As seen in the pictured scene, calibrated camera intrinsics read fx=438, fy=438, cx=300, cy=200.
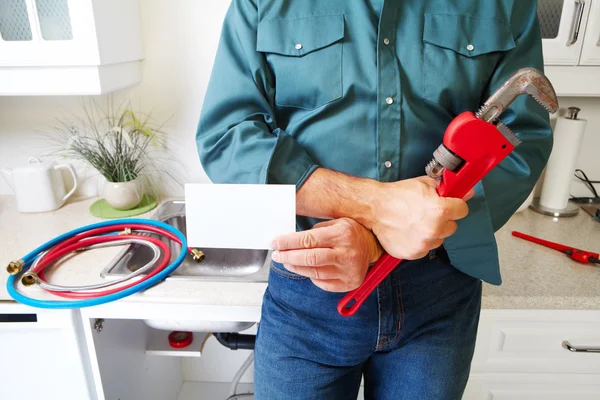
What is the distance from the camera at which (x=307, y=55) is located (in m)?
0.69

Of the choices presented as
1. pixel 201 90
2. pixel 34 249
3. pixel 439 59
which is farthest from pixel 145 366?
pixel 439 59

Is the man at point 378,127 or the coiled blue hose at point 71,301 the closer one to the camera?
the man at point 378,127

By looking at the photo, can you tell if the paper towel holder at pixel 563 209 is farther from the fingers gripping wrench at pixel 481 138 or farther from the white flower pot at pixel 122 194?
the white flower pot at pixel 122 194

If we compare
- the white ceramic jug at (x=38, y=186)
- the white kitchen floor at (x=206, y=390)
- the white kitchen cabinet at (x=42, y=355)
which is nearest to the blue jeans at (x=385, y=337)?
the white kitchen cabinet at (x=42, y=355)

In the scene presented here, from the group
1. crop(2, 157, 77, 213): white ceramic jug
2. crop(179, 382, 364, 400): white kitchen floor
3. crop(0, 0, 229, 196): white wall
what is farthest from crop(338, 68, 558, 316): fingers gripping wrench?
crop(179, 382, 364, 400): white kitchen floor

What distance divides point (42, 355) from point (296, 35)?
921mm

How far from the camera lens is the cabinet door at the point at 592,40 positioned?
113 centimetres

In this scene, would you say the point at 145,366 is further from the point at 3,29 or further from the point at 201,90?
the point at 3,29

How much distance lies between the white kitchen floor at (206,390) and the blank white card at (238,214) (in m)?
1.36

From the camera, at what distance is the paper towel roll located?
4.29 ft

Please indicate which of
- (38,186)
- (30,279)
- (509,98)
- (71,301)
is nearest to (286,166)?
(509,98)

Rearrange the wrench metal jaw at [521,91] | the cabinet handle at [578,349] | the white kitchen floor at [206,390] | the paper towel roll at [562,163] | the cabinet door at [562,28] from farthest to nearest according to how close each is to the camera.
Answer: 1. the white kitchen floor at [206,390]
2. the paper towel roll at [562,163]
3. the cabinet door at [562,28]
4. the cabinet handle at [578,349]
5. the wrench metal jaw at [521,91]

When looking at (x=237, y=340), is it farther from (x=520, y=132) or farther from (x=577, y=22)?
(x=577, y=22)

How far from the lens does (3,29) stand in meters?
1.07
